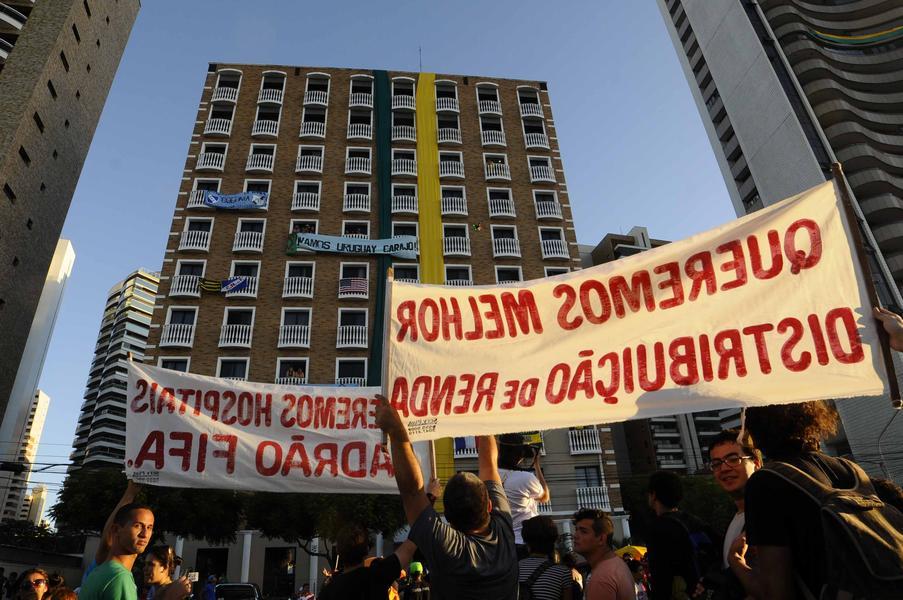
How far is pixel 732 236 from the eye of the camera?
3.99 metres

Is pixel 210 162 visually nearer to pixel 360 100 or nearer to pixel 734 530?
pixel 360 100

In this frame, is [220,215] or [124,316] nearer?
[220,215]

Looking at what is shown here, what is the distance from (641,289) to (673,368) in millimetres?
624

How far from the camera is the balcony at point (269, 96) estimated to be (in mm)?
34594

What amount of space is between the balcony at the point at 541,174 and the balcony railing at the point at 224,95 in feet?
59.5

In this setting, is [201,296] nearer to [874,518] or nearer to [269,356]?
[269,356]

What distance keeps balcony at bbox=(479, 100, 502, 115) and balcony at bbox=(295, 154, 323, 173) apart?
1052cm

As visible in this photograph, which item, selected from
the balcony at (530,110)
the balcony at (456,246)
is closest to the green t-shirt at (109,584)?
the balcony at (456,246)

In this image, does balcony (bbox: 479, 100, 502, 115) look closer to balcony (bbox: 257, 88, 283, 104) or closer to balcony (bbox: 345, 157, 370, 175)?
balcony (bbox: 345, 157, 370, 175)

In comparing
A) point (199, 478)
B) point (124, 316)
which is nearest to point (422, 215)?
point (199, 478)

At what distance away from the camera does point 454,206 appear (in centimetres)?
3209

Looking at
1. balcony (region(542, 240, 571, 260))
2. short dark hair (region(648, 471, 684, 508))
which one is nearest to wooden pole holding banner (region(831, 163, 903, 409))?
short dark hair (region(648, 471, 684, 508))

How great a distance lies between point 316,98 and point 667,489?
35771 mm

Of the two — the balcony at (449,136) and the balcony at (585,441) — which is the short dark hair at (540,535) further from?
the balcony at (449,136)
